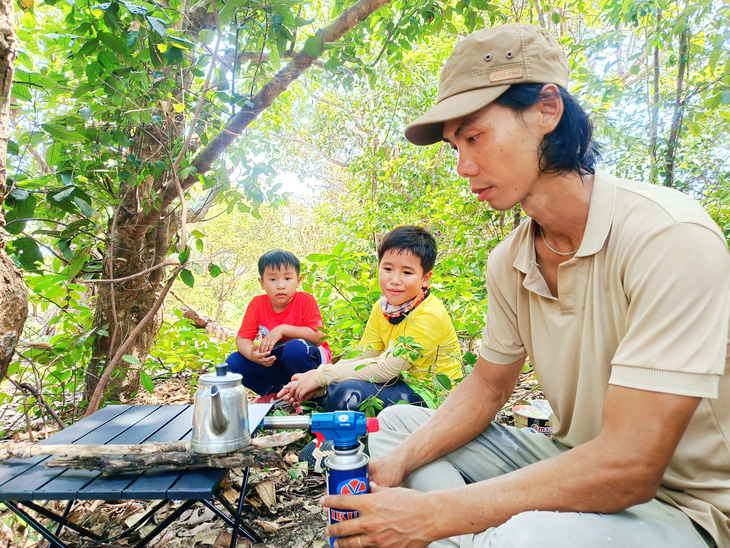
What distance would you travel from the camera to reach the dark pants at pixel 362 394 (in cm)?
252

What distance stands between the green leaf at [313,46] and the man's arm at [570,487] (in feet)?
7.92

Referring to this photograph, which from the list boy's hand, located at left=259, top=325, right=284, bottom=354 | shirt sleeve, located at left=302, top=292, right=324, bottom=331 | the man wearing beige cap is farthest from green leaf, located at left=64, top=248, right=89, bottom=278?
Result: the man wearing beige cap

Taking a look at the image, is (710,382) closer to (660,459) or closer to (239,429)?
(660,459)

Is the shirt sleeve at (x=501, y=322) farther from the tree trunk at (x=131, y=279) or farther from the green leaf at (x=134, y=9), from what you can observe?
the tree trunk at (x=131, y=279)

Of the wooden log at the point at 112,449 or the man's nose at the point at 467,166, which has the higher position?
the man's nose at the point at 467,166

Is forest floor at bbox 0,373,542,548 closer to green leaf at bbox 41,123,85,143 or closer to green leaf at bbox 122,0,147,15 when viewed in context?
green leaf at bbox 41,123,85,143

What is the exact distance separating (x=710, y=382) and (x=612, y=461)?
0.27 metres

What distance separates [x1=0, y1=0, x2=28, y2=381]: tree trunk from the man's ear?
174 cm

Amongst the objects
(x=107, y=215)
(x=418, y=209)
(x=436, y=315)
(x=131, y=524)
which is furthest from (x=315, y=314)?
(x=418, y=209)

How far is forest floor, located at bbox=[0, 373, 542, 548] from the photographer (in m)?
1.98

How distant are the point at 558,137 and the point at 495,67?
0.91ft

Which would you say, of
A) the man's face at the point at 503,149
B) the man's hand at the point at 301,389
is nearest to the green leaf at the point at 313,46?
the man's face at the point at 503,149

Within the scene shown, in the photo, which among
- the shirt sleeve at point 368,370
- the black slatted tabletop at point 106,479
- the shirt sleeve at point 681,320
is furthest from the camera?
the shirt sleeve at point 368,370

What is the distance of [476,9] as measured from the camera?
3205 mm
